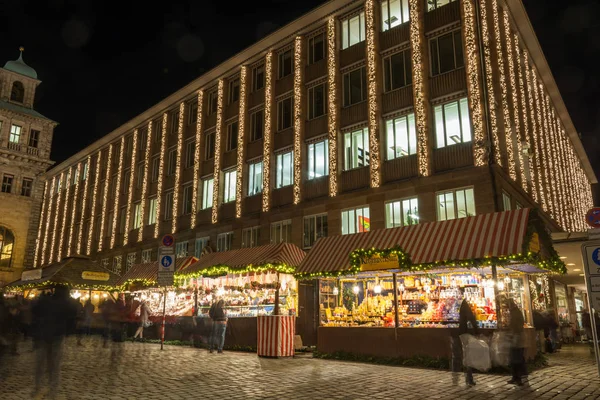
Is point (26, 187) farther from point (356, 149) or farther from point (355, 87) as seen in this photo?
point (356, 149)

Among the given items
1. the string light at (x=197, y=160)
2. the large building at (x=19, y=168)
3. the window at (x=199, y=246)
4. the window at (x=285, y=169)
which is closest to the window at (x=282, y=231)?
the window at (x=285, y=169)

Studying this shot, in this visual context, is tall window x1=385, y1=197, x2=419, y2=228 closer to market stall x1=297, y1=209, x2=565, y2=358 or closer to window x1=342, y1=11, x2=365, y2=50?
market stall x1=297, y1=209, x2=565, y2=358

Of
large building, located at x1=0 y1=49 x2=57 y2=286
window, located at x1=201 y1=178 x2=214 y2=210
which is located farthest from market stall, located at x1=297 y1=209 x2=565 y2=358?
large building, located at x1=0 y1=49 x2=57 y2=286

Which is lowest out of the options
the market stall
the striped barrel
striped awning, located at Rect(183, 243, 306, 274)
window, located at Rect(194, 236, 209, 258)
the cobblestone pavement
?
the cobblestone pavement

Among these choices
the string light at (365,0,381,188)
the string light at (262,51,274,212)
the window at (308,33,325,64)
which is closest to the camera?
the string light at (365,0,381,188)

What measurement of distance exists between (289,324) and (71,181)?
39.0m

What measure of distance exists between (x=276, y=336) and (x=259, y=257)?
12.6ft

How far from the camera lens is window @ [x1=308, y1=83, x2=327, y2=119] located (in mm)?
24469

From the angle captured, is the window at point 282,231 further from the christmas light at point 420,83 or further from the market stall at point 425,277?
the christmas light at point 420,83

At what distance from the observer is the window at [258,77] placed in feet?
92.2

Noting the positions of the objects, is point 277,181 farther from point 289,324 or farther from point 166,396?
point 166,396

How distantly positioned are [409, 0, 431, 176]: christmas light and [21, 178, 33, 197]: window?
43.0 meters

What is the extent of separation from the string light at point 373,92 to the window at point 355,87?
67 cm

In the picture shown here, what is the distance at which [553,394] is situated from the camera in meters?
9.27
